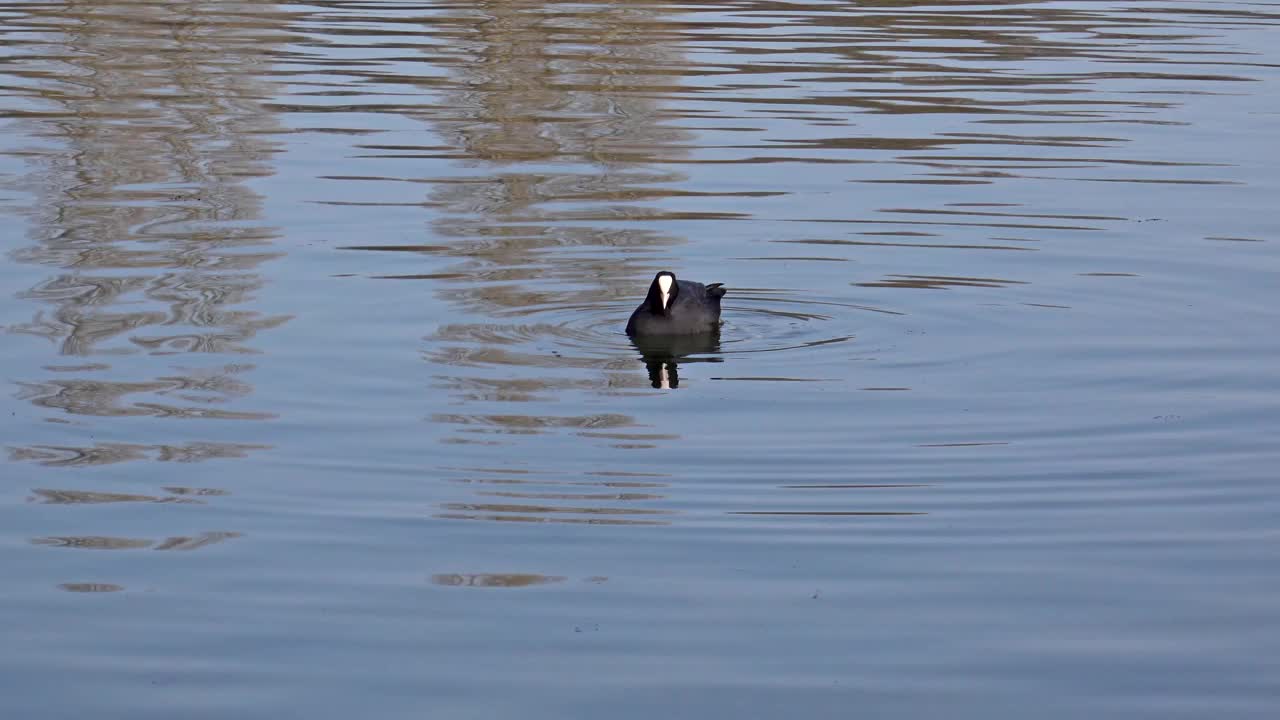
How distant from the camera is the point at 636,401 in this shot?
40.8 feet

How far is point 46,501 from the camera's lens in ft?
33.5

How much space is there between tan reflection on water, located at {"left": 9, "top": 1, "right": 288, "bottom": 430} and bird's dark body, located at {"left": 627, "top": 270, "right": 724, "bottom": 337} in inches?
97.0

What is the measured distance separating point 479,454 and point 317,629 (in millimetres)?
2657

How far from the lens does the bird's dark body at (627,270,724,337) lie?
1385 cm

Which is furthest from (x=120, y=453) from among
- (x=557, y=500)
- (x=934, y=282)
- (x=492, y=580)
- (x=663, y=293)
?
(x=934, y=282)

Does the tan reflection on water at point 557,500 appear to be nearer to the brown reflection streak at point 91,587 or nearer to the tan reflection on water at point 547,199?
the tan reflection on water at point 547,199

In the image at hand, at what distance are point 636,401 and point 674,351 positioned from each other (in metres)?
1.40

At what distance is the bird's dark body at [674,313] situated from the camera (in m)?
13.9

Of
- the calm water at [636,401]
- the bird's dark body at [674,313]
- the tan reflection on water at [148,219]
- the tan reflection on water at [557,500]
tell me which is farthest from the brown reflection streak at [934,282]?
the tan reflection on water at [557,500]

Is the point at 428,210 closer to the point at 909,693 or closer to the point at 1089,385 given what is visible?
the point at 1089,385

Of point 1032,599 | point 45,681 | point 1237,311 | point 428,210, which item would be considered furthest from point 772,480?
point 428,210

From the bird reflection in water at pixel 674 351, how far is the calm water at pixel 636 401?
0.06 meters

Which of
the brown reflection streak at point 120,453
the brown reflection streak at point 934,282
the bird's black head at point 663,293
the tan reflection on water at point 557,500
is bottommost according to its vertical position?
the tan reflection on water at point 557,500

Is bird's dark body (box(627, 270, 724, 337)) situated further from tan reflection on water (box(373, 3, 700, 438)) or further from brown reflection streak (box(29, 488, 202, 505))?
brown reflection streak (box(29, 488, 202, 505))
